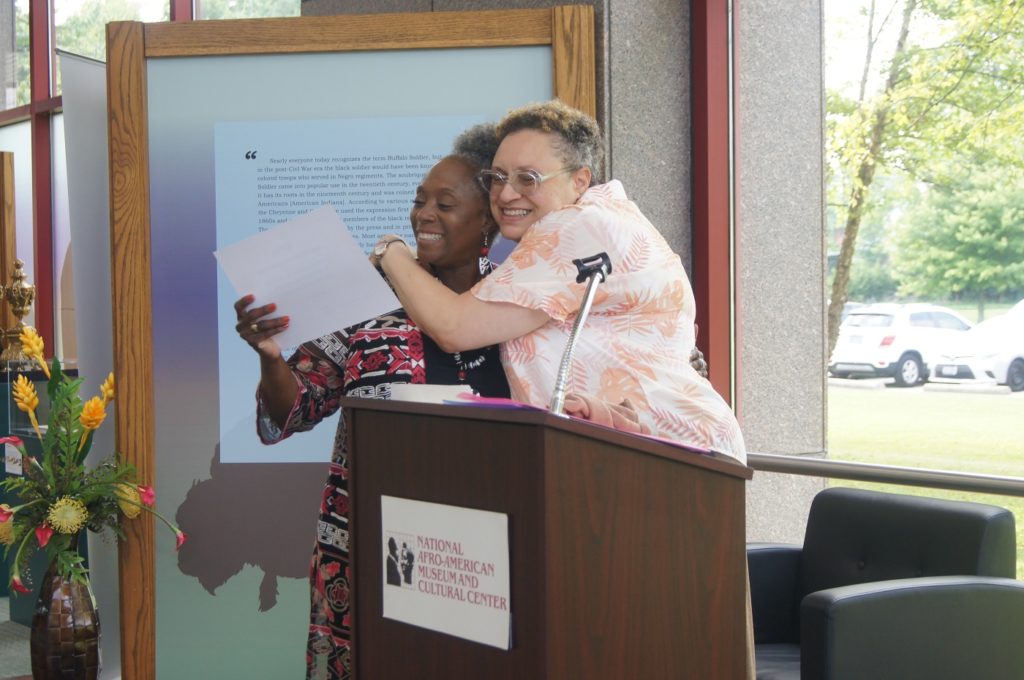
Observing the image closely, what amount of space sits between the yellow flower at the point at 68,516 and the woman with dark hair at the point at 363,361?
1.32 meters

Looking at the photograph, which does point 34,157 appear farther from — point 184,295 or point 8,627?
point 184,295

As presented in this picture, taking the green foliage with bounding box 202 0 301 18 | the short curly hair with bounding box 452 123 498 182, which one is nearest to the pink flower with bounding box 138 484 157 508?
the short curly hair with bounding box 452 123 498 182

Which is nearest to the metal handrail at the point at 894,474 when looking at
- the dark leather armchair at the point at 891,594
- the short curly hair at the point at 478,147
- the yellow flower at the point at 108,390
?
the dark leather armchair at the point at 891,594

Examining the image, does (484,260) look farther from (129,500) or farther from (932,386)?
(932,386)

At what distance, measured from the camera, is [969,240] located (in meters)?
2.89

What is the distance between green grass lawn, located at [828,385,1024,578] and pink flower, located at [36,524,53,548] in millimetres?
2393

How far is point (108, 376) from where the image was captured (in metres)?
3.15

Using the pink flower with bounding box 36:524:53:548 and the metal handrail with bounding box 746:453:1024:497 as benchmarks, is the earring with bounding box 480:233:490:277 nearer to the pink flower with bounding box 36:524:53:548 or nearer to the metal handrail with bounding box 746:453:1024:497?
the metal handrail with bounding box 746:453:1024:497

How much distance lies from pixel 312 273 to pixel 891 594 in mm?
1363

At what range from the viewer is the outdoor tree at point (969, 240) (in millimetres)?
2801

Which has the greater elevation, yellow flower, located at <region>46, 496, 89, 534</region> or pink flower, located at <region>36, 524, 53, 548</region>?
yellow flower, located at <region>46, 496, 89, 534</region>

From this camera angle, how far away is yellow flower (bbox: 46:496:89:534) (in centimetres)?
311

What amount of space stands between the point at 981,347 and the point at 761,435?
0.76 m

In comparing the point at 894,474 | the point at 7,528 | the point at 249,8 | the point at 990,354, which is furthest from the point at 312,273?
the point at 249,8
